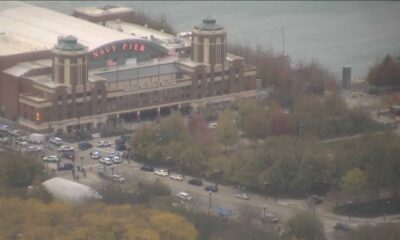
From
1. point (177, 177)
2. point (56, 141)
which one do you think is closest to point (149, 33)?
point (56, 141)

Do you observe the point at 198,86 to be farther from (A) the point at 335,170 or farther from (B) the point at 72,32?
(A) the point at 335,170

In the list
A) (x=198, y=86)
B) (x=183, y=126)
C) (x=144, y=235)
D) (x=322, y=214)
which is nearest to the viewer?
(x=144, y=235)

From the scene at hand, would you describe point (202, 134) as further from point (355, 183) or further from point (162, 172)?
point (355, 183)

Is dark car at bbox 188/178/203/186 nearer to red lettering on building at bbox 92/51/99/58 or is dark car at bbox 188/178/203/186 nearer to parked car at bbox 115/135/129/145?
parked car at bbox 115/135/129/145

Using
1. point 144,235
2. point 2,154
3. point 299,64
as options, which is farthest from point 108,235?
point 299,64

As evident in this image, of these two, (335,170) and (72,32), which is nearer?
(335,170)

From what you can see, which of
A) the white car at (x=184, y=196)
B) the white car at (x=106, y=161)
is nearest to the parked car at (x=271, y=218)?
the white car at (x=184, y=196)
